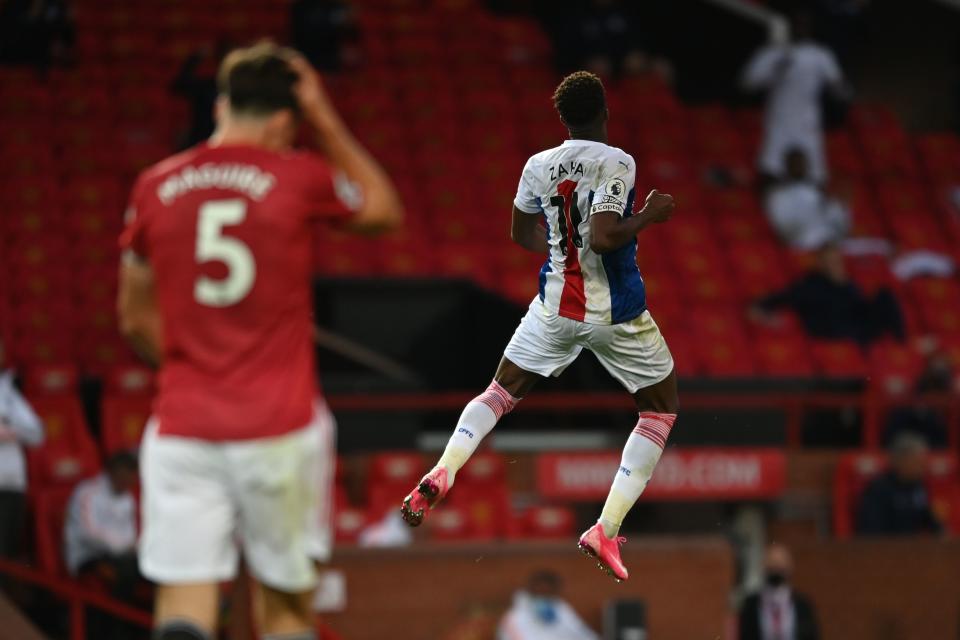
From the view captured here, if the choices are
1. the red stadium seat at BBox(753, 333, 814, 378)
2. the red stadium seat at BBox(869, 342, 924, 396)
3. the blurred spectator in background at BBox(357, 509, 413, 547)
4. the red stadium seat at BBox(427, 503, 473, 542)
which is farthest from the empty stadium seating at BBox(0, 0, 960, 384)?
the blurred spectator in background at BBox(357, 509, 413, 547)

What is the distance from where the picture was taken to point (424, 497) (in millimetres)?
5469

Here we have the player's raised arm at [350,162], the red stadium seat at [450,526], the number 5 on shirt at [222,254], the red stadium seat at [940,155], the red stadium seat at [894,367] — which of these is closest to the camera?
the player's raised arm at [350,162]

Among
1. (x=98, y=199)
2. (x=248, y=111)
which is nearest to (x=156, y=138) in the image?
(x=98, y=199)

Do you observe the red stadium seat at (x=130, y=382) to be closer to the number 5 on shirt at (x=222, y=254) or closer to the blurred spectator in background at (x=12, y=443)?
the blurred spectator in background at (x=12, y=443)

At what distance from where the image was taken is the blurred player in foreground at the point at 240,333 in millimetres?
5145

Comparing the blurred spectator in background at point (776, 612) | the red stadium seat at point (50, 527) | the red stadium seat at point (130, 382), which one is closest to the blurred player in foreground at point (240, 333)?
the red stadium seat at point (50, 527)

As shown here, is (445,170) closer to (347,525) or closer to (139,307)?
(347,525)

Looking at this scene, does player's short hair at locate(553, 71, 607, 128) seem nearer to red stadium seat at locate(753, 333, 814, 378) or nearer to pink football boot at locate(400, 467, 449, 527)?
pink football boot at locate(400, 467, 449, 527)

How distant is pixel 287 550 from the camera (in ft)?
17.4

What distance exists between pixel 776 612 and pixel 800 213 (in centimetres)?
382

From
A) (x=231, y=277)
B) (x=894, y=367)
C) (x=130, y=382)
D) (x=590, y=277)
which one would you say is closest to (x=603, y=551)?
(x=590, y=277)

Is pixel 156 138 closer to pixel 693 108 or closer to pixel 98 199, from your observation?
pixel 98 199

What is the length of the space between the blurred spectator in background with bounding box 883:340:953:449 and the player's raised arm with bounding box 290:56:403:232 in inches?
416

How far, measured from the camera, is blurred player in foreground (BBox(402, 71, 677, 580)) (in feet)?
14.9
